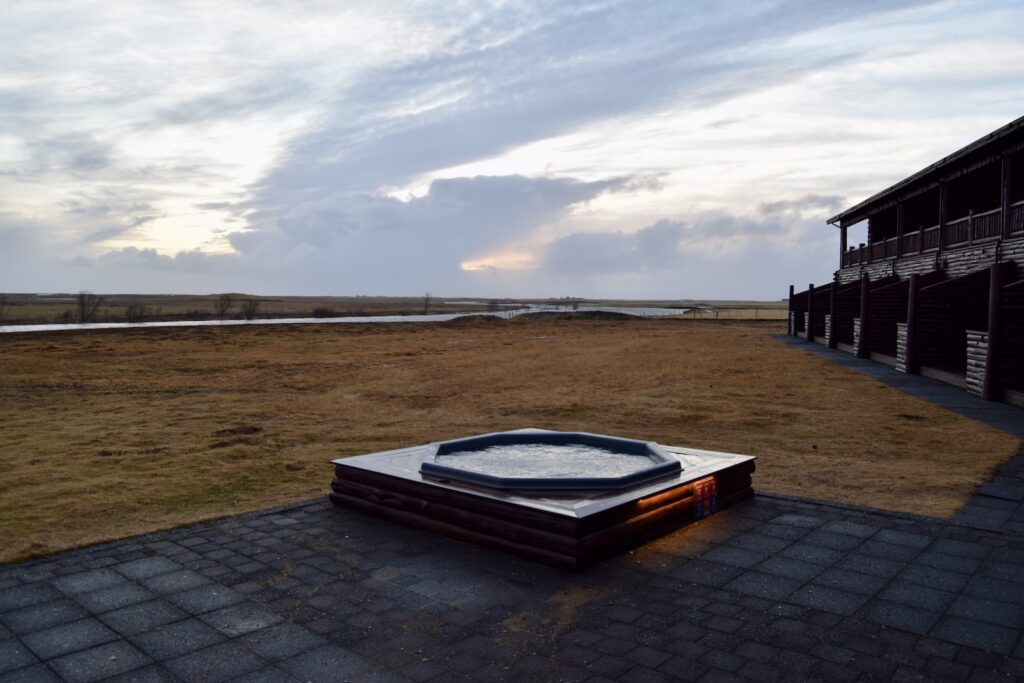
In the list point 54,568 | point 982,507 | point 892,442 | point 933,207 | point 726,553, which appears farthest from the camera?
point 933,207

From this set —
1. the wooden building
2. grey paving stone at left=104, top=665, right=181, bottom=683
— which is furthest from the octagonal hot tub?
the wooden building

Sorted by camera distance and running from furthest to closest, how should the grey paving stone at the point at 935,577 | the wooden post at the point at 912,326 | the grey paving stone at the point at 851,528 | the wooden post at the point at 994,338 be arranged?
the wooden post at the point at 912,326, the wooden post at the point at 994,338, the grey paving stone at the point at 851,528, the grey paving stone at the point at 935,577

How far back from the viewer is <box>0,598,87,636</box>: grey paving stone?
4.55 meters

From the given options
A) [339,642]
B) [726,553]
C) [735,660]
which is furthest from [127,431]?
[735,660]

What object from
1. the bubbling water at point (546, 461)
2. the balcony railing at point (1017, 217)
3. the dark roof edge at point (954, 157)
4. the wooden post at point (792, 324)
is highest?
the dark roof edge at point (954, 157)

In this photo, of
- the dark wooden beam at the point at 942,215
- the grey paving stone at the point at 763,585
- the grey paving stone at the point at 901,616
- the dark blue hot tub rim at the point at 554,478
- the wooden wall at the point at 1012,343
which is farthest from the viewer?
the dark wooden beam at the point at 942,215

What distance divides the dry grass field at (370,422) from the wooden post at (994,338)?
5.99 ft

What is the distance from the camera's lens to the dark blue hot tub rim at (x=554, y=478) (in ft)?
20.3

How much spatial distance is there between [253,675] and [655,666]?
2.22 m

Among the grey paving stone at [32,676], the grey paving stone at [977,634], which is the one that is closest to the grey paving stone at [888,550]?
the grey paving stone at [977,634]

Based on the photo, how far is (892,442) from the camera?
10883mm

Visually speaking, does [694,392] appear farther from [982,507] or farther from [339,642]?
[339,642]

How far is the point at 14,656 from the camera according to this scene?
164 inches

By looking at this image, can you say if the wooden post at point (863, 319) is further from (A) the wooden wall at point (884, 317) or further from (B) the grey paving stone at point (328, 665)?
(B) the grey paving stone at point (328, 665)
